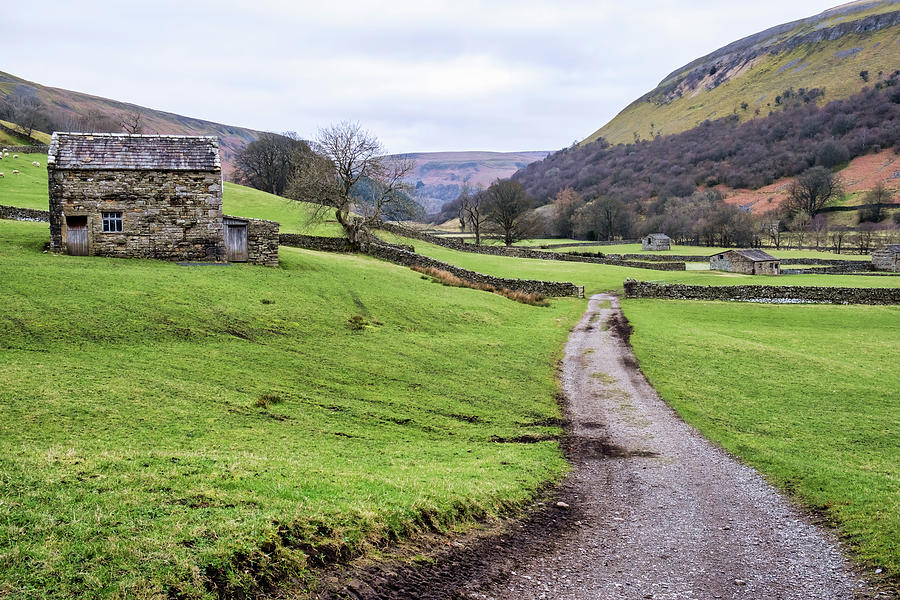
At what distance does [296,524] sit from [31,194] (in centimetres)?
6000

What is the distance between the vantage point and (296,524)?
7.80m

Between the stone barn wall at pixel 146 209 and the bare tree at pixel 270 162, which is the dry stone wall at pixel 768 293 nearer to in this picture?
the stone barn wall at pixel 146 209

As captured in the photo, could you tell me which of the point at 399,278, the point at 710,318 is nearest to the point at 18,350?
the point at 399,278

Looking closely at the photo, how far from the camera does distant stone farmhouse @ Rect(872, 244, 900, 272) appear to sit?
245 ft

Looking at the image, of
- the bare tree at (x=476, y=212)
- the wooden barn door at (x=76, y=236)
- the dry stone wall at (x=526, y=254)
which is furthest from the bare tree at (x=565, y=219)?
the wooden barn door at (x=76, y=236)

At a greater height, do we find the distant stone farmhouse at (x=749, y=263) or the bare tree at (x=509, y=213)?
the bare tree at (x=509, y=213)

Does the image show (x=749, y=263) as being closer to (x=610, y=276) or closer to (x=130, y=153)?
(x=610, y=276)

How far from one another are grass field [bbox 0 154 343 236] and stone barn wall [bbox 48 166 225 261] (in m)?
19.1

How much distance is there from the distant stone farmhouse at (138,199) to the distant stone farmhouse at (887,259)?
80278 mm

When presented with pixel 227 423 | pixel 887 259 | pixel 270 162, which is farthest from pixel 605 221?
pixel 227 423

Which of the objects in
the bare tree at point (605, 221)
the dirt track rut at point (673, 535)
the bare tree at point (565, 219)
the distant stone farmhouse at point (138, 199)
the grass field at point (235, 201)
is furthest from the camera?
the bare tree at point (565, 219)

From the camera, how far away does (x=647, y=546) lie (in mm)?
9219

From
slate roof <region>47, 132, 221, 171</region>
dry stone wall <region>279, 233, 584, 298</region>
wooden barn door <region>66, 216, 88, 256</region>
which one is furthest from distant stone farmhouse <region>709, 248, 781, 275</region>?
wooden barn door <region>66, 216, 88, 256</region>

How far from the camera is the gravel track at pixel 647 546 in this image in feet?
25.2
